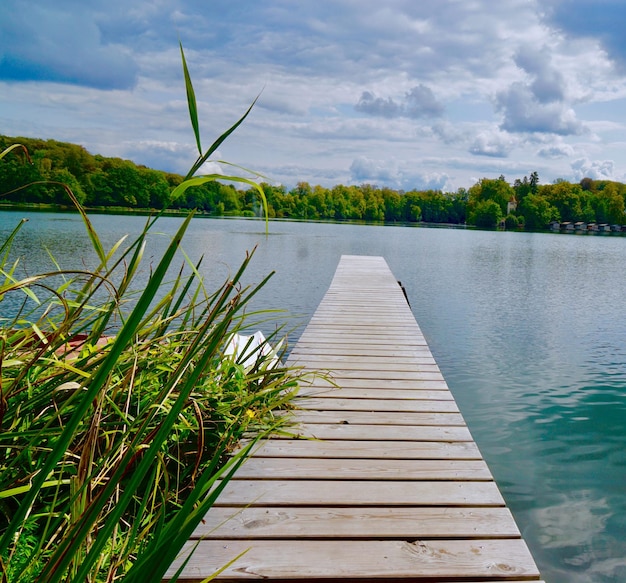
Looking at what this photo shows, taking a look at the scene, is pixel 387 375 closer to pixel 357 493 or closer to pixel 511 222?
pixel 357 493

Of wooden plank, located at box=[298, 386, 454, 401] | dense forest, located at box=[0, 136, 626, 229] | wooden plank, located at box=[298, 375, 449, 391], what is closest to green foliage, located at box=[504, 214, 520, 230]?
dense forest, located at box=[0, 136, 626, 229]

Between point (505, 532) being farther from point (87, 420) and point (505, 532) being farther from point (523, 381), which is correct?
point (523, 381)

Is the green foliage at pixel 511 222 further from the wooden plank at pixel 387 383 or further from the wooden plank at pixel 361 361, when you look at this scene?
the wooden plank at pixel 387 383

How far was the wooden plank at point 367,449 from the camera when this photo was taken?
232cm

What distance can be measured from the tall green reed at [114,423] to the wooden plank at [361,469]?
0.17 metres

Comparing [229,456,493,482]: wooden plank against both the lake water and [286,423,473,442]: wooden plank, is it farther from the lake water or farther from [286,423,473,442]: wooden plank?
the lake water

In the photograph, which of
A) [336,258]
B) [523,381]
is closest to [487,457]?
[523,381]

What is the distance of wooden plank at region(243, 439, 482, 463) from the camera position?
7.63 ft

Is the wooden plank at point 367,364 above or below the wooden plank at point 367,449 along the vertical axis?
below

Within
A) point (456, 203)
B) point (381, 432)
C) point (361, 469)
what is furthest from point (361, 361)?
point (456, 203)

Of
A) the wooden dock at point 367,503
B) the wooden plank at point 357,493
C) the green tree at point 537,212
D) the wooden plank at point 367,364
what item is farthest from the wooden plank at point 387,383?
the green tree at point 537,212

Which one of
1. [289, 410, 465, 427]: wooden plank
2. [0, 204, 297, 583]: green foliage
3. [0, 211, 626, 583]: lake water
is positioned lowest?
[0, 211, 626, 583]: lake water

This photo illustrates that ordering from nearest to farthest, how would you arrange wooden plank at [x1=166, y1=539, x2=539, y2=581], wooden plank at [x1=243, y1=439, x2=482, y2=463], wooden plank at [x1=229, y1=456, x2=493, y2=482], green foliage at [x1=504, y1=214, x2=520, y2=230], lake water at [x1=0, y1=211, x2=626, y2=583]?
wooden plank at [x1=166, y1=539, x2=539, y2=581] → wooden plank at [x1=229, y1=456, x2=493, y2=482] → wooden plank at [x1=243, y1=439, x2=482, y2=463] → lake water at [x1=0, y1=211, x2=626, y2=583] → green foliage at [x1=504, y1=214, x2=520, y2=230]

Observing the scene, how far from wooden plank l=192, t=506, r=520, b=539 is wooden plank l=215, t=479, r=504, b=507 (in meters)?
0.04
